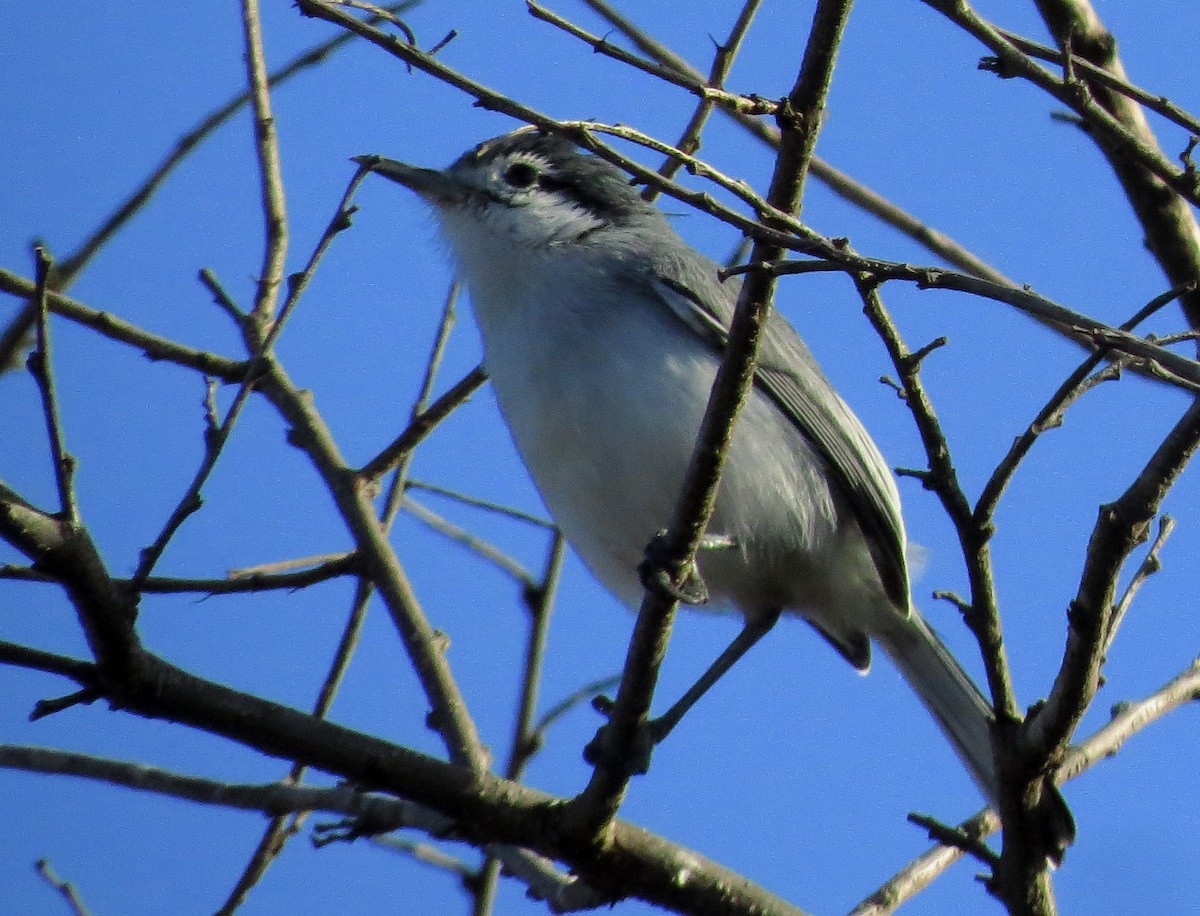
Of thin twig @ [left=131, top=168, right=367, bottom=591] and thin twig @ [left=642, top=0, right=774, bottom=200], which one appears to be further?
thin twig @ [left=642, top=0, right=774, bottom=200]

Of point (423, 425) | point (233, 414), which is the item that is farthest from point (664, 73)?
point (423, 425)

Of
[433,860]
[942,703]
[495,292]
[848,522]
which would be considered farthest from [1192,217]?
[433,860]

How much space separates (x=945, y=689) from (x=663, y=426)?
4.00ft

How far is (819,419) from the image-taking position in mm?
3994

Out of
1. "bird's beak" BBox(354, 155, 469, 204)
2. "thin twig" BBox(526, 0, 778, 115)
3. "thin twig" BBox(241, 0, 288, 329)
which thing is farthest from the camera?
"bird's beak" BBox(354, 155, 469, 204)

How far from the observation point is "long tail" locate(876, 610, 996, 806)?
3982 millimetres

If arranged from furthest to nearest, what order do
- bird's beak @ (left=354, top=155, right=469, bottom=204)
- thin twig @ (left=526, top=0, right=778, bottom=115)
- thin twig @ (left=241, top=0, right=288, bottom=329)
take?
bird's beak @ (left=354, top=155, right=469, bottom=204)
thin twig @ (left=241, top=0, right=288, bottom=329)
thin twig @ (left=526, top=0, right=778, bottom=115)

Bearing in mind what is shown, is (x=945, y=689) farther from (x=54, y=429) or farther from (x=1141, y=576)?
(x=54, y=429)

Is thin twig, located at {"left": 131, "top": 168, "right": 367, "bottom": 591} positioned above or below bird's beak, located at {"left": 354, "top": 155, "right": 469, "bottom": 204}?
below

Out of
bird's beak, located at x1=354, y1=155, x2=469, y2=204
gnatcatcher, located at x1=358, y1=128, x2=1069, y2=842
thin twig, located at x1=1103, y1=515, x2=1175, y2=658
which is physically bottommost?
thin twig, located at x1=1103, y1=515, x2=1175, y2=658

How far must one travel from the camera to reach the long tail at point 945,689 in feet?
13.1

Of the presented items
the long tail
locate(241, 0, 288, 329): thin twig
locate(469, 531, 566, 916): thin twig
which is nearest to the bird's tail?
the long tail

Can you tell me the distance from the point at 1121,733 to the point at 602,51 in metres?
2.05

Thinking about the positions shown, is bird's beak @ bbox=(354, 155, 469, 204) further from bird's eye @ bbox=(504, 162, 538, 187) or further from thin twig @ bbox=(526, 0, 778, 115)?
thin twig @ bbox=(526, 0, 778, 115)
